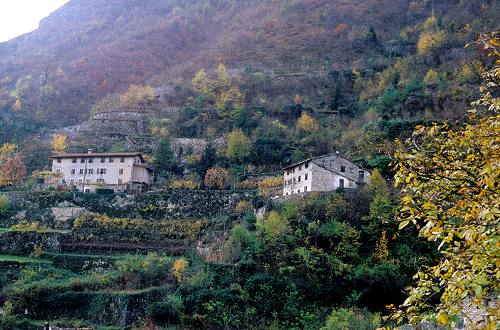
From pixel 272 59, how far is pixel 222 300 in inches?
2861

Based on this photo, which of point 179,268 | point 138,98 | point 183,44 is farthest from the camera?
point 183,44

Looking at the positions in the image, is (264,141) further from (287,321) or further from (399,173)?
(399,173)

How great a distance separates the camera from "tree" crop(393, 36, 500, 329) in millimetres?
8117

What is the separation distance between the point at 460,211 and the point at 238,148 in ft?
169

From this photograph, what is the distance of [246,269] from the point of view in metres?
37.8

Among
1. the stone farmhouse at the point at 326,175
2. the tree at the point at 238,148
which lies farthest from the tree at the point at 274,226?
the tree at the point at 238,148

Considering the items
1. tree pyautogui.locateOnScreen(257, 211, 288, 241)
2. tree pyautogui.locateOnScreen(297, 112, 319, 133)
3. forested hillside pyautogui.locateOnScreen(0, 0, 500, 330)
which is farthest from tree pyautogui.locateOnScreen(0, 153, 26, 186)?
tree pyautogui.locateOnScreen(297, 112, 319, 133)

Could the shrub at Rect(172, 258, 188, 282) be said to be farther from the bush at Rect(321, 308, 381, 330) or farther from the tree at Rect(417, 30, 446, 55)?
the tree at Rect(417, 30, 446, 55)

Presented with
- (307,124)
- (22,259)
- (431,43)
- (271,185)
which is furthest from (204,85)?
(22,259)

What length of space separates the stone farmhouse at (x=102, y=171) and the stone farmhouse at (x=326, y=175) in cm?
1621

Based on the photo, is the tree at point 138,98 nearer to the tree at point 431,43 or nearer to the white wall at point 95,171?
the white wall at point 95,171

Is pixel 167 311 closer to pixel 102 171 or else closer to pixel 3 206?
pixel 3 206

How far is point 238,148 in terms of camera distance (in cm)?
6081

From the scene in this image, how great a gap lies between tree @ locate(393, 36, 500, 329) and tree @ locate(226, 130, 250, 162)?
49499 millimetres
